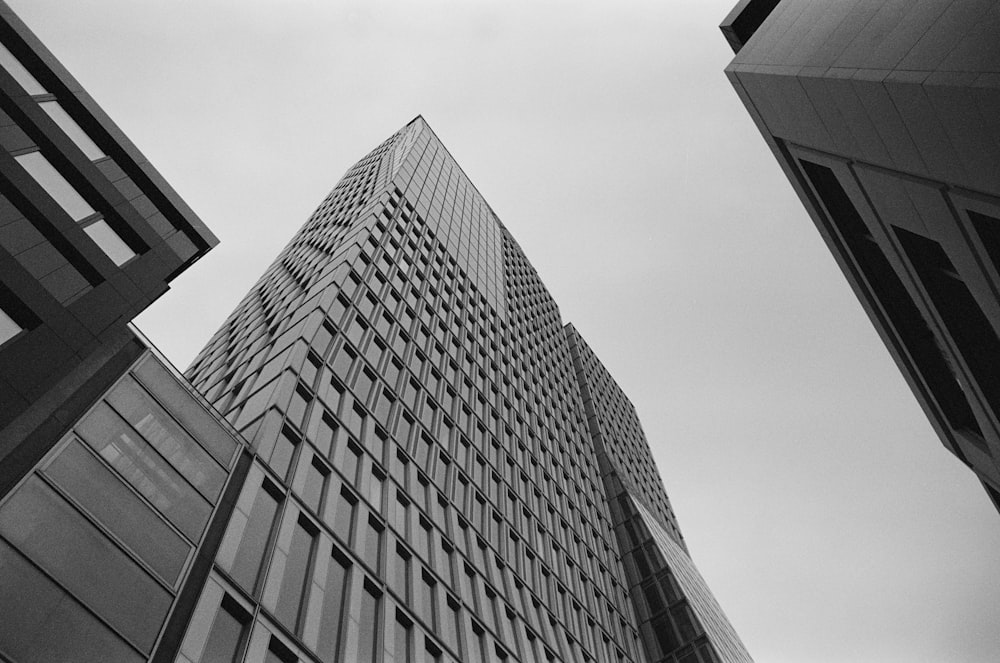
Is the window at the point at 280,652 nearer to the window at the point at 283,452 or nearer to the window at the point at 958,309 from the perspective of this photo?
the window at the point at 283,452

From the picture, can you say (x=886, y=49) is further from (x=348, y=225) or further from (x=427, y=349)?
(x=348, y=225)

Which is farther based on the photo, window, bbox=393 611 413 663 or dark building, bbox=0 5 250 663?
window, bbox=393 611 413 663

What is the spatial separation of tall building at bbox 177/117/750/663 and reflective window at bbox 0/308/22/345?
6.57 metres

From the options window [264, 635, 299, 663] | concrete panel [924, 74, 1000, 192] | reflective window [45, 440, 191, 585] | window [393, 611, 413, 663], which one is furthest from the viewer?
window [393, 611, 413, 663]

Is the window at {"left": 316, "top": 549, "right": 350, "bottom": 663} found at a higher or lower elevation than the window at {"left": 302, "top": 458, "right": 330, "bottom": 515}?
lower

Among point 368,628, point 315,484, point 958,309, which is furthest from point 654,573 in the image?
point 958,309

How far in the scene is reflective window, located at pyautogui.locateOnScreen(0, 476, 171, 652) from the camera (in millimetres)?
11305

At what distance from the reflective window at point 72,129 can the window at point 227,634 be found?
37.4 ft

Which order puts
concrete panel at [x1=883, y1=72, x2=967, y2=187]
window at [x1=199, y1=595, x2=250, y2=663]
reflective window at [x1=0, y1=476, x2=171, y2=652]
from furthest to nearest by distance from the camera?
window at [x1=199, y1=595, x2=250, y2=663] < concrete panel at [x1=883, y1=72, x2=967, y2=187] < reflective window at [x1=0, y1=476, x2=171, y2=652]

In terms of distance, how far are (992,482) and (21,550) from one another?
92.7ft

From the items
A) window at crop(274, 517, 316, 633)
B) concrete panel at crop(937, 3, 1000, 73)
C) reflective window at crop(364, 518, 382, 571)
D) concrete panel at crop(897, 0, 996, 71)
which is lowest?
window at crop(274, 517, 316, 633)

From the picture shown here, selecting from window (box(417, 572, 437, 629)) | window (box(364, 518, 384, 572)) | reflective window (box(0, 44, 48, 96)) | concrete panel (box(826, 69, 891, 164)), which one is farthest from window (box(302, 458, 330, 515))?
concrete panel (box(826, 69, 891, 164))

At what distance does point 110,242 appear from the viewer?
15.9 metres

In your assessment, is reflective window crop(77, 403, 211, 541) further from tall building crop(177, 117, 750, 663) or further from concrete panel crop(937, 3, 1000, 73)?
concrete panel crop(937, 3, 1000, 73)
